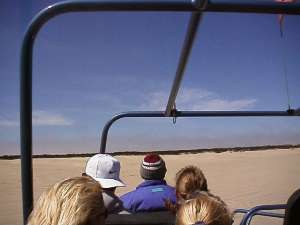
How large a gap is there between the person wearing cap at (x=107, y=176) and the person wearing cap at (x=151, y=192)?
6.2 inches

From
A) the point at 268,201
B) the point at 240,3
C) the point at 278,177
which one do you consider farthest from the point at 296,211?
the point at 278,177

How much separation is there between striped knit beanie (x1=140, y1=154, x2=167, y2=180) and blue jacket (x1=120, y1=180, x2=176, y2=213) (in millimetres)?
84

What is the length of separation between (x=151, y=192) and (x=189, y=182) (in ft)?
0.73

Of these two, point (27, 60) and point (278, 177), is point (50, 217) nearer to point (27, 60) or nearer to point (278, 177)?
point (27, 60)

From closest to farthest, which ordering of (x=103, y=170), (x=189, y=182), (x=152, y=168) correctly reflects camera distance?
(x=103, y=170), (x=189, y=182), (x=152, y=168)

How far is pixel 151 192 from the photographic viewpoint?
270 centimetres

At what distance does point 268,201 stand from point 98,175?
38.7 ft

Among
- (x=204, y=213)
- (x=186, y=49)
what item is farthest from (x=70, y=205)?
(x=186, y=49)

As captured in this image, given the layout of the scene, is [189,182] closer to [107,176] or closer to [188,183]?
[188,183]

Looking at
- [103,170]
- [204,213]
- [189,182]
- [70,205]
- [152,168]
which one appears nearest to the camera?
[70,205]

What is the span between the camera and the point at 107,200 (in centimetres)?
249

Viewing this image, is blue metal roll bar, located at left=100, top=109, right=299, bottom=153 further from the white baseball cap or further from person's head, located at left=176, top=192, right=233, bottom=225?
person's head, located at left=176, top=192, right=233, bottom=225

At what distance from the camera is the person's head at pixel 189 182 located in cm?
263

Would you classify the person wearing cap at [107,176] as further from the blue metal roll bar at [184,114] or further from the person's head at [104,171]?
the blue metal roll bar at [184,114]
